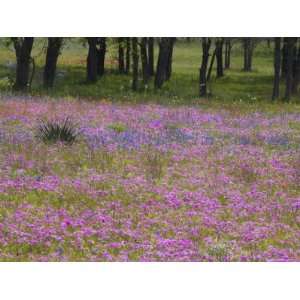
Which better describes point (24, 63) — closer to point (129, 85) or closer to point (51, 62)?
point (51, 62)

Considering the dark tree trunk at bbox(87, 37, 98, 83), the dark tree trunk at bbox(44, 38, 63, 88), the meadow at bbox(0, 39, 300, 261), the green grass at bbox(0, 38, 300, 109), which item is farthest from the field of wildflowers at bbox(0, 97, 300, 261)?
the dark tree trunk at bbox(87, 37, 98, 83)

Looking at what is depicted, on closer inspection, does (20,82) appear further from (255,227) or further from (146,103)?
(255,227)

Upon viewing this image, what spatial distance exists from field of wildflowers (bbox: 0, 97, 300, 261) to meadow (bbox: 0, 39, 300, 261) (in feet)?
0.08

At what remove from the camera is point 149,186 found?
1270cm

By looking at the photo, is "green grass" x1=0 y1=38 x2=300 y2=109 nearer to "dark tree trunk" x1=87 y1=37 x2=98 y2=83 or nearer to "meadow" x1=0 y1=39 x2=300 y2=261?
"dark tree trunk" x1=87 y1=37 x2=98 y2=83

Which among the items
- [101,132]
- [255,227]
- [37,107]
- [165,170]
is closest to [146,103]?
[37,107]

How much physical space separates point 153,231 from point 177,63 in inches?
2317

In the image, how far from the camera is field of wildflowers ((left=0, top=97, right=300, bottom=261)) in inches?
364

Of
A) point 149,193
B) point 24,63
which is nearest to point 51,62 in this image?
point 24,63

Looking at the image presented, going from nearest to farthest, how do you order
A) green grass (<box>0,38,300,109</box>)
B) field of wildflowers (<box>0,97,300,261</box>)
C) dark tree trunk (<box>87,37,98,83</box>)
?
field of wildflowers (<box>0,97,300,261</box>) → green grass (<box>0,38,300,109</box>) → dark tree trunk (<box>87,37,98,83</box>)

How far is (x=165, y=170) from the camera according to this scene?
558 inches

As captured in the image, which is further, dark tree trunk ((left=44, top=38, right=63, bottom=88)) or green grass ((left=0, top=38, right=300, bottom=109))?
dark tree trunk ((left=44, top=38, right=63, bottom=88))

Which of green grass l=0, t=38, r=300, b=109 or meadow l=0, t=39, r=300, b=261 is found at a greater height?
meadow l=0, t=39, r=300, b=261

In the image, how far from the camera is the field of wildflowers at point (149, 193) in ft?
30.3
